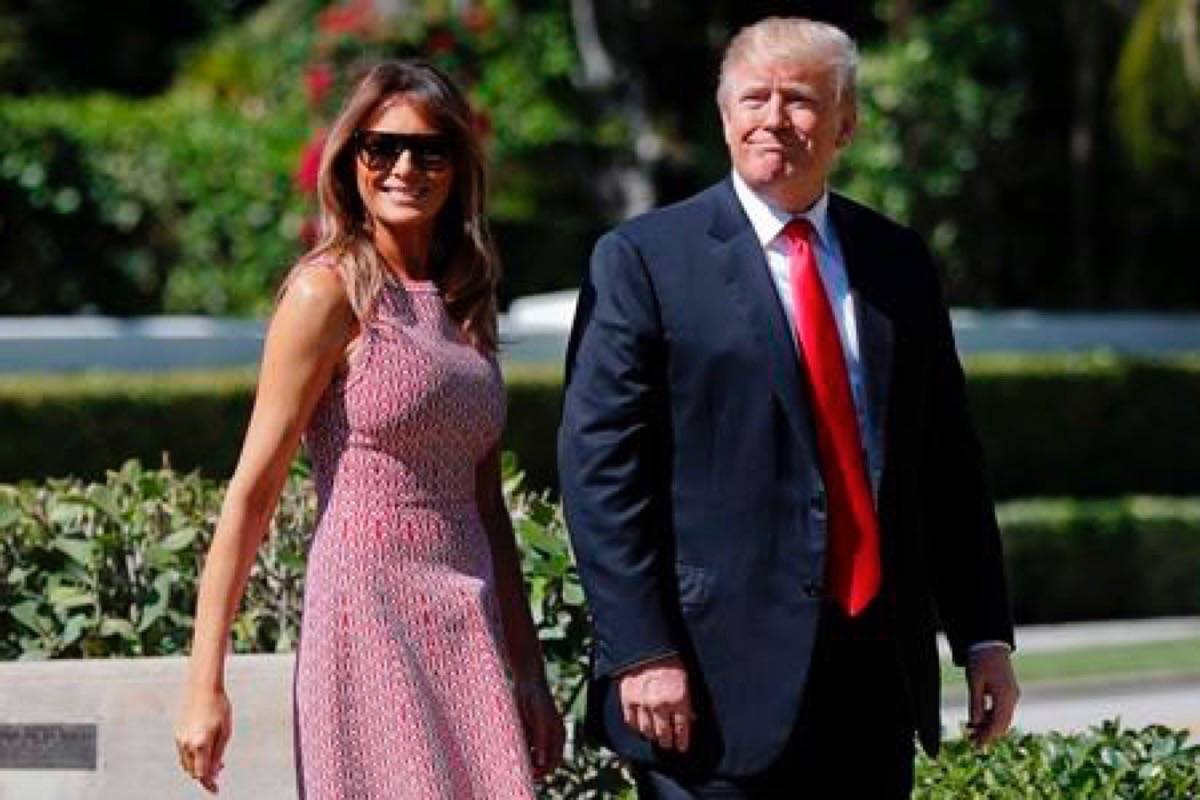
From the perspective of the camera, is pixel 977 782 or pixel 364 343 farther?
pixel 977 782

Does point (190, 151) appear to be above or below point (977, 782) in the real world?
above

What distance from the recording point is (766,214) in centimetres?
488

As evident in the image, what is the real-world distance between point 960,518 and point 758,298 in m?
0.57

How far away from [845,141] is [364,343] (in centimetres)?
87

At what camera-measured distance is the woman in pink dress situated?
467 centimetres

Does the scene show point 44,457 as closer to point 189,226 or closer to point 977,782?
point 189,226

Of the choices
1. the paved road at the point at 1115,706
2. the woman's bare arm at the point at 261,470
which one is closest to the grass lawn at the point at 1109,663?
the paved road at the point at 1115,706

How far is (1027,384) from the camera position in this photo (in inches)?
787

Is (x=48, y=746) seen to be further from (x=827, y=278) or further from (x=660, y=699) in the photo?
(x=827, y=278)

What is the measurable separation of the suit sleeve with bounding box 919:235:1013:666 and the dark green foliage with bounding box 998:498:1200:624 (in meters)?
13.4

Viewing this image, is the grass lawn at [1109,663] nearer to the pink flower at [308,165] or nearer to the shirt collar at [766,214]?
the pink flower at [308,165]

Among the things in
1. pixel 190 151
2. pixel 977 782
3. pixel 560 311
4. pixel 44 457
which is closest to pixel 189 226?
pixel 190 151

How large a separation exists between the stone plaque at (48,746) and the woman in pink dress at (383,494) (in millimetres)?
1016

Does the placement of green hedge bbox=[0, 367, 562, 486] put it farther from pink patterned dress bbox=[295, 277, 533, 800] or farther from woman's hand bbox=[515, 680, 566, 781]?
pink patterned dress bbox=[295, 277, 533, 800]
